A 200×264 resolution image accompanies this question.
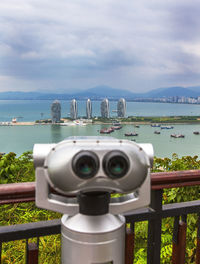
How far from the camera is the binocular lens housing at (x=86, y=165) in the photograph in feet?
2.16

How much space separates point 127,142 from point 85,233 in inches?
11.0

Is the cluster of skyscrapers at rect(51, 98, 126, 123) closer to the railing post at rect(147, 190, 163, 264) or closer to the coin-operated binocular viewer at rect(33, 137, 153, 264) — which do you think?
the railing post at rect(147, 190, 163, 264)

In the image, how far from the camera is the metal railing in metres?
1.05

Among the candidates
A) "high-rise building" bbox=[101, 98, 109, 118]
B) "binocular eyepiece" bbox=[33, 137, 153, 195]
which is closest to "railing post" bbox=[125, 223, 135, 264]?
"binocular eyepiece" bbox=[33, 137, 153, 195]

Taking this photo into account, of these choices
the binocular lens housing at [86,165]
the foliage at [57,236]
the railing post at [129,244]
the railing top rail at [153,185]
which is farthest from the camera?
the foliage at [57,236]

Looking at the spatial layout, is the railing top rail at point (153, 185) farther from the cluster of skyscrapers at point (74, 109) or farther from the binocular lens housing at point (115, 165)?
the cluster of skyscrapers at point (74, 109)

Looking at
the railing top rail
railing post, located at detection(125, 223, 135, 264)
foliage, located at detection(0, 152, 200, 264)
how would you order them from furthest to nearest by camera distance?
foliage, located at detection(0, 152, 200, 264) < railing post, located at detection(125, 223, 135, 264) < the railing top rail

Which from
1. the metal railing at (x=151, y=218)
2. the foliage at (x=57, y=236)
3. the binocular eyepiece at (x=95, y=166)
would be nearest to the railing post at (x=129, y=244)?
the metal railing at (x=151, y=218)

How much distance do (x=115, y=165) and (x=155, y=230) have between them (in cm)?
81

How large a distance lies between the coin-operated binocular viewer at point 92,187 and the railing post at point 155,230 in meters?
0.48

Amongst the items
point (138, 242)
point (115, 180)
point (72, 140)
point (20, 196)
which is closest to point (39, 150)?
point (72, 140)

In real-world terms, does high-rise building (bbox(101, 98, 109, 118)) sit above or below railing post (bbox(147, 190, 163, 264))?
above

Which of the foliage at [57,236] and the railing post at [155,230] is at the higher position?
the railing post at [155,230]

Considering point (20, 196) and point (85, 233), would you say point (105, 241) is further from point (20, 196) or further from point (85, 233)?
point (20, 196)
